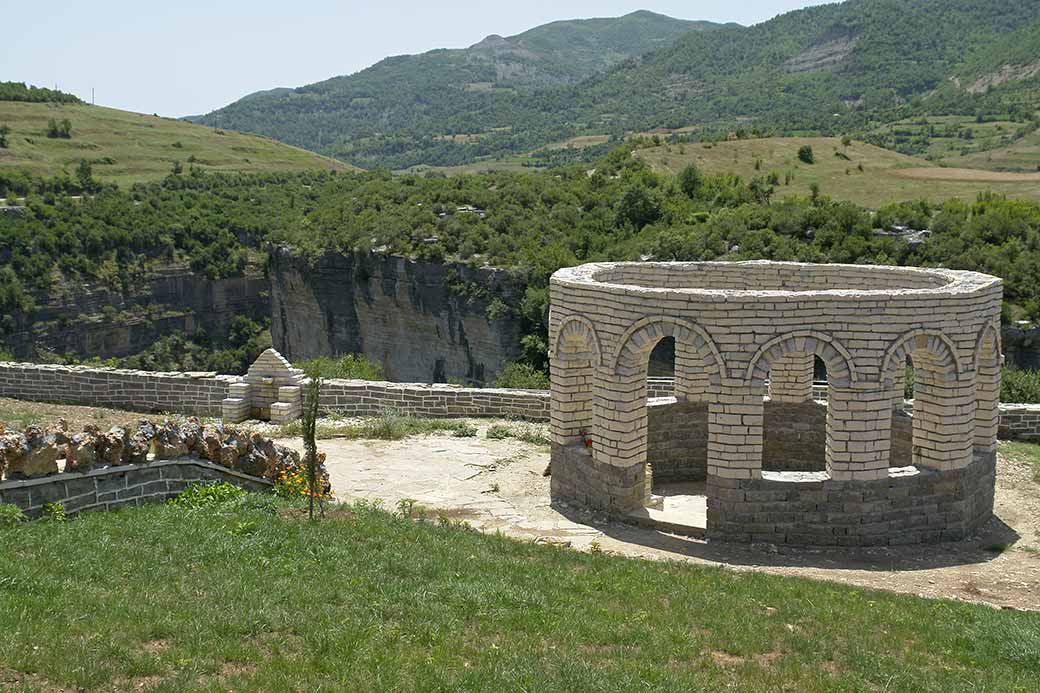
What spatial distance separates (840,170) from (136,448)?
159 ft

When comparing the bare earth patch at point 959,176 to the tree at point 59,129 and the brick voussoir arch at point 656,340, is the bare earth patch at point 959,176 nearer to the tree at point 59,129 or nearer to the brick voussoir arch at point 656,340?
the brick voussoir arch at point 656,340

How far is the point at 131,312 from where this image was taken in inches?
2413

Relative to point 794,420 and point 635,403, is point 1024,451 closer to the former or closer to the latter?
point 794,420

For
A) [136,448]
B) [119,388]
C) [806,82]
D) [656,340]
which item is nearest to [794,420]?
[656,340]

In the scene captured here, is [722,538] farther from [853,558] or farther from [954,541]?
[954,541]

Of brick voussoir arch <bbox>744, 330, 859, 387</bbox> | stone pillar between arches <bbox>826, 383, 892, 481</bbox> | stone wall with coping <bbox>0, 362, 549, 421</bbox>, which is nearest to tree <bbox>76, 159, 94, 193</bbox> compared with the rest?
stone wall with coping <bbox>0, 362, 549, 421</bbox>

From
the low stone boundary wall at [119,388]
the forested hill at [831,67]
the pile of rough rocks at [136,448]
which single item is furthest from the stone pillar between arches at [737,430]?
the forested hill at [831,67]

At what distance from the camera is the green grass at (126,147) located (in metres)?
84.1

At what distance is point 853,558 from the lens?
12.6 metres

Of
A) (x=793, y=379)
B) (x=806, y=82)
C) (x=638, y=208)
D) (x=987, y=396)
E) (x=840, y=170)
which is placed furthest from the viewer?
(x=806, y=82)

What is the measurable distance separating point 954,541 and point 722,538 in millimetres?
2876

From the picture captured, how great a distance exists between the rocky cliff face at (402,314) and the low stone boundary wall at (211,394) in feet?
70.9

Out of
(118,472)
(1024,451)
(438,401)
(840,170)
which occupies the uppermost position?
(840,170)

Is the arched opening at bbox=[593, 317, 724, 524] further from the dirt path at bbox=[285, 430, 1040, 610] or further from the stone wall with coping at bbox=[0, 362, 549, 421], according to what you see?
the stone wall with coping at bbox=[0, 362, 549, 421]
